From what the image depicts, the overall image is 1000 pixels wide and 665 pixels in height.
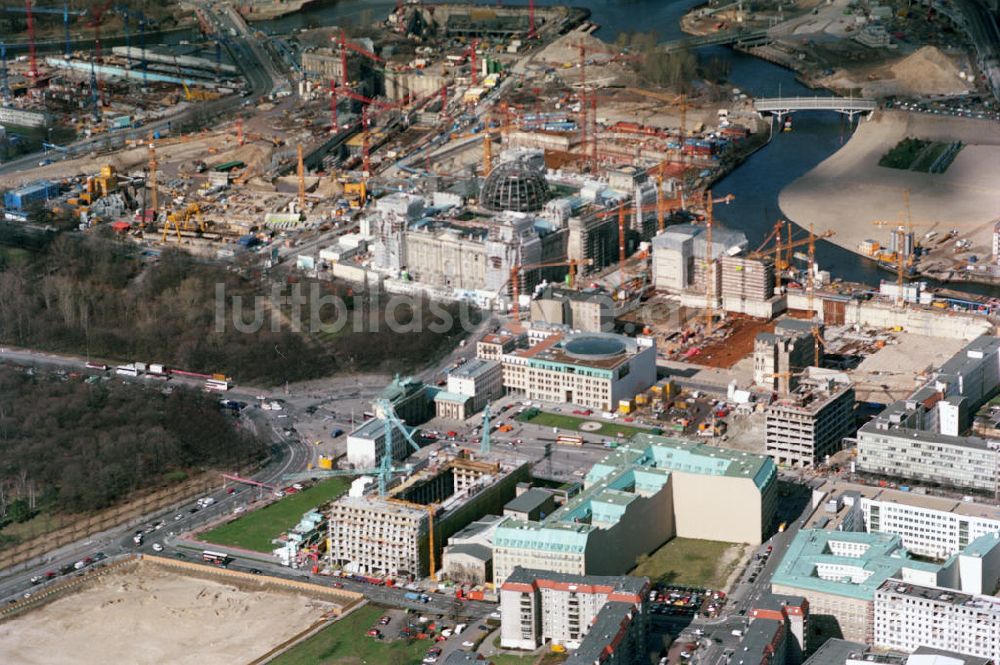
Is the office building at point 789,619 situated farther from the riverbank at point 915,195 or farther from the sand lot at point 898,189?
the sand lot at point 898,189

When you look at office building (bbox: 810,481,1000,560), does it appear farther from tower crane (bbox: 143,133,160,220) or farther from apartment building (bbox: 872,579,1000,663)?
tower crane (bbox: 143,133,160,220)

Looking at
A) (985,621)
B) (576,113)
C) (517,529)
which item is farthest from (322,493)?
(576,113)

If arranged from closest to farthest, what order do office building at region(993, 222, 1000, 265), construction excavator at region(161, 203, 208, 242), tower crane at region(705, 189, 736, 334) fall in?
tower crane at region(705, 189, 736, 334) → office building at region(993, 222, 1000, 265) → construction excavator at region(161, 203, 208, 242)

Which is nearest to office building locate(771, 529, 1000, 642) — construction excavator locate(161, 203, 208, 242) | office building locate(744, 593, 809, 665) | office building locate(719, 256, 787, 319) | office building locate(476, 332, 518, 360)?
office building locate(744, 593, 809, 665)

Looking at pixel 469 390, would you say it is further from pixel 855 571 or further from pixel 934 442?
pixel 855 571

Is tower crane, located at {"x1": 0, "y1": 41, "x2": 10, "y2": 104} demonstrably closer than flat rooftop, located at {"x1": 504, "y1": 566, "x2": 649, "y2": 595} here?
No

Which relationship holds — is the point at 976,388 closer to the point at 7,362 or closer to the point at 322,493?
the point at 322,493

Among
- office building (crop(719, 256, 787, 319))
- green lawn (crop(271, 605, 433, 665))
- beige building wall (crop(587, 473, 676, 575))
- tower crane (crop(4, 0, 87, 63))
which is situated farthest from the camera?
tower crane (crop(4, 0, 87, 63))

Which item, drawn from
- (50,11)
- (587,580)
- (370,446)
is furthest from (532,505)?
(50,11)
